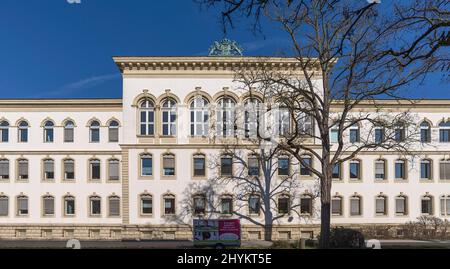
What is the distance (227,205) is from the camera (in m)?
34.1

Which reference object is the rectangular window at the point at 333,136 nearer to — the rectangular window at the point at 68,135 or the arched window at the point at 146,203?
→ the arched window at the point at 146,203

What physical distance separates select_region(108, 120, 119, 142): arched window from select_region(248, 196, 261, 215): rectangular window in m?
12.4

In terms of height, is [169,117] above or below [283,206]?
above

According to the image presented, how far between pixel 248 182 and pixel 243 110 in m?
5.79

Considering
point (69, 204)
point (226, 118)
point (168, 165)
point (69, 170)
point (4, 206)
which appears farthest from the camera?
point (69, 170)

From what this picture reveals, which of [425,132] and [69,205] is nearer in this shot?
[69,205]

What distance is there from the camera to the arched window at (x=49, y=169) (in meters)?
35.8

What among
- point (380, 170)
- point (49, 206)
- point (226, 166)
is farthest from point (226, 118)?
point (49, 206)

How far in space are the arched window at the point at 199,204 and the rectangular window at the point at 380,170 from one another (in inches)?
582

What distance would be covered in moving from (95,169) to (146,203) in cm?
570

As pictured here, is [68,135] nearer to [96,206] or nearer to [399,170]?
[96,206]

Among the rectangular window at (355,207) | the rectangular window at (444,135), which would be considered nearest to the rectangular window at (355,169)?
the rectangular window at (355,207)

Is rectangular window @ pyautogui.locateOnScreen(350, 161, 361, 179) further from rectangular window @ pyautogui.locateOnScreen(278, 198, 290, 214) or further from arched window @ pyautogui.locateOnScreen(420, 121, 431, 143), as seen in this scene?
rectangular window @ pyautogui.locateOnScreen(278, 198, 290, 214)
